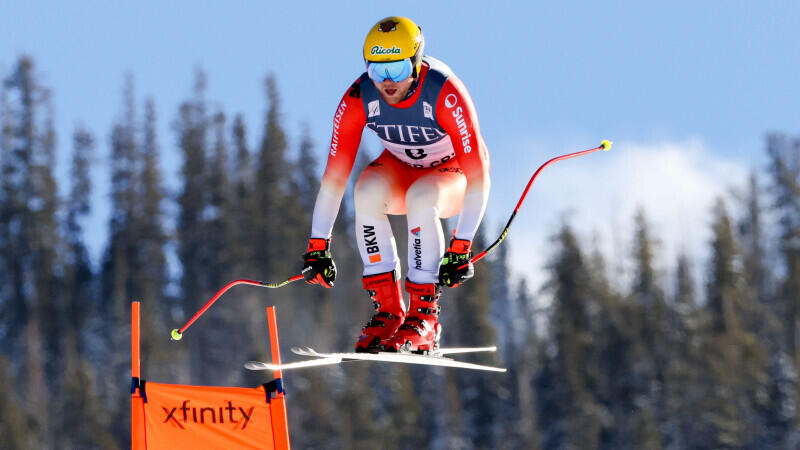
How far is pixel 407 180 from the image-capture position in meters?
11.1

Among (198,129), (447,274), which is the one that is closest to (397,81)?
(447,274)

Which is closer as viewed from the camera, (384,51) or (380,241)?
(384,51)

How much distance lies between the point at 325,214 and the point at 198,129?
73649 mm

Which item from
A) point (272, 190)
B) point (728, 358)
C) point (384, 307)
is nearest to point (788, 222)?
point (728, 358)

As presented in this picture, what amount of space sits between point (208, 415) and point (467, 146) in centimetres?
281

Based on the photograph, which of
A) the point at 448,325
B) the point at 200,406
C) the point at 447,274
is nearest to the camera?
the point at 200,406

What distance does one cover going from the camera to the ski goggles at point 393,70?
10281 mm

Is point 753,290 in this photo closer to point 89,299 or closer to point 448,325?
point 448,325

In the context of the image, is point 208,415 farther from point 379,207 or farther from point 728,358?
point 728,358

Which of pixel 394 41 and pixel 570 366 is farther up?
pixel 394 41

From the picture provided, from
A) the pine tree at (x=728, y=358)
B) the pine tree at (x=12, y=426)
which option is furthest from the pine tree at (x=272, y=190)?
the pine tree at (x=728, y=358)

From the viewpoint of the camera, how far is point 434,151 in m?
10.9

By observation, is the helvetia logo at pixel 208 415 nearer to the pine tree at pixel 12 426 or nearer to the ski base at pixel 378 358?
the ski base at pixel 378 358

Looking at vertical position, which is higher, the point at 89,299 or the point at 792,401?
the point at 89,299
